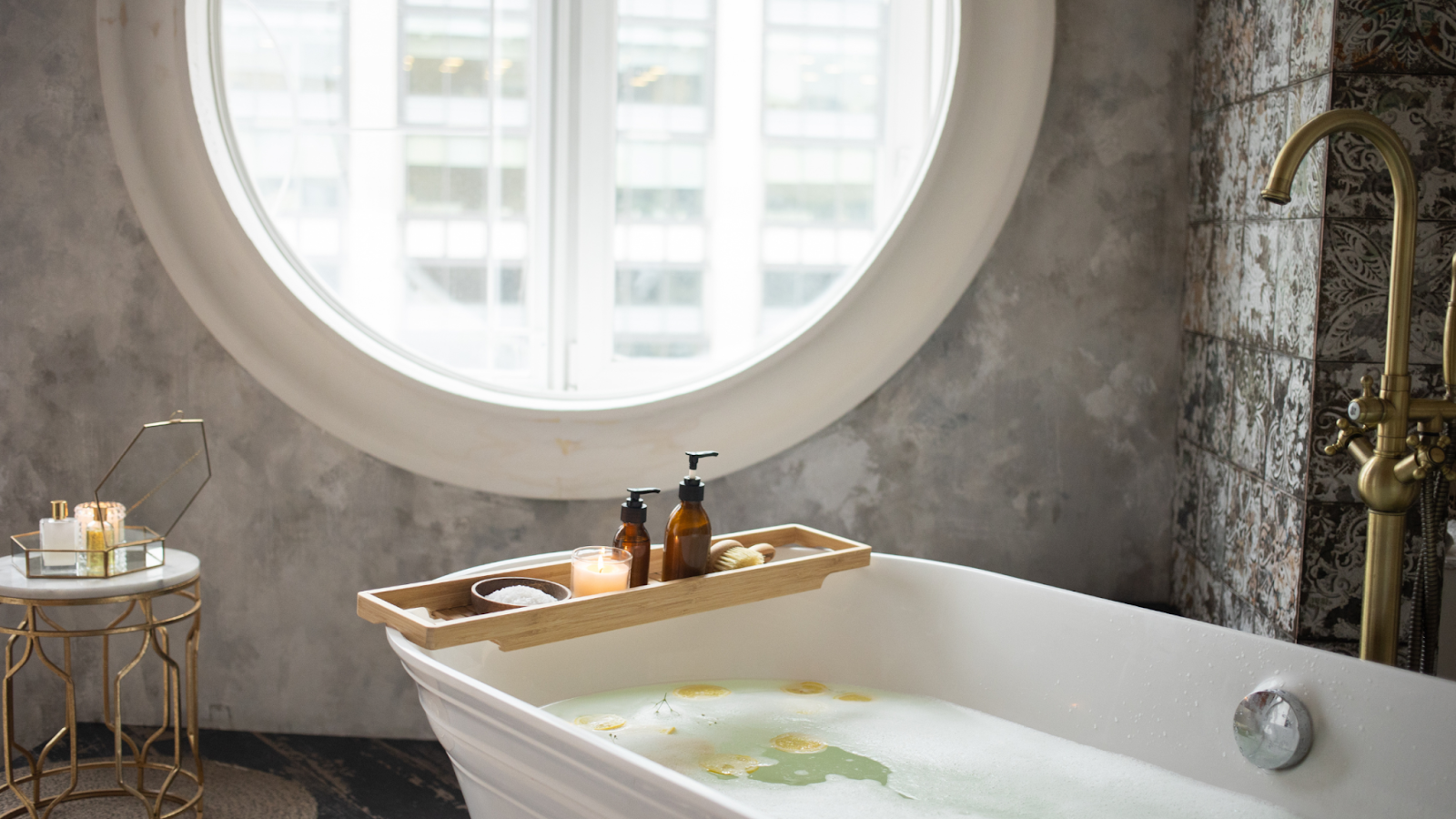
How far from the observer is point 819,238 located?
4.15m

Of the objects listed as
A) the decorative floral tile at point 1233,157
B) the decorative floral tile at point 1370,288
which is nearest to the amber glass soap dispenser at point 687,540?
the decorative floral tile at point 1370,288

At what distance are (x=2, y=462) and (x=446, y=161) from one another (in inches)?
80.2

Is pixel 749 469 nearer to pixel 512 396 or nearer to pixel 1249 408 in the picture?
pixel 512 396

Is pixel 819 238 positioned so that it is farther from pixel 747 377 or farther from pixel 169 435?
pixel 169 435

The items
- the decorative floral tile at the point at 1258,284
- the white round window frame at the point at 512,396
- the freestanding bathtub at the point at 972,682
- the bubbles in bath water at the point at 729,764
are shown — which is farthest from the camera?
the white round window frame at the point at 512,396

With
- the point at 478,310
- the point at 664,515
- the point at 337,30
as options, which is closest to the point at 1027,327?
the point at 664,515

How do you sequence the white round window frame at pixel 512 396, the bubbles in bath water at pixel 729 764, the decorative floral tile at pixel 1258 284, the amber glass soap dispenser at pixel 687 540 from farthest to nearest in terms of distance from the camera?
the white round window frame at pixel 512 396, the decorative floral tile at pixel 1258 284, the amber glass soap dispenser at pixel 687 540, the bubbles in bath water at pixel 729 764

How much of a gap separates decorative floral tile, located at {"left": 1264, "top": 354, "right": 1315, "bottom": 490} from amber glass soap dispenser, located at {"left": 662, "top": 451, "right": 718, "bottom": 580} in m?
0.87

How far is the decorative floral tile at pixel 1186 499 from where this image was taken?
201cm

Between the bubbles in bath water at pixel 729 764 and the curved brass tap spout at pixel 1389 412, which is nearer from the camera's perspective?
the curved brass tap spout at pixel 1389 412

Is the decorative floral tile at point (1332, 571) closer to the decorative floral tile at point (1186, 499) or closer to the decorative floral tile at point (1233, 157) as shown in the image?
the decorative floral tile at point (1186, 499)

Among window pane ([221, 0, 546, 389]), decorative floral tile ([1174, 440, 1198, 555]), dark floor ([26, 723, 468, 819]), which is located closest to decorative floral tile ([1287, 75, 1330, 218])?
decorative floral tile ([1174, 440, 1198, 555])

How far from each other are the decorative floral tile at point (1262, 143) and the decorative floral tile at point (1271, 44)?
2cm

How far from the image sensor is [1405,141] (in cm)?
149
